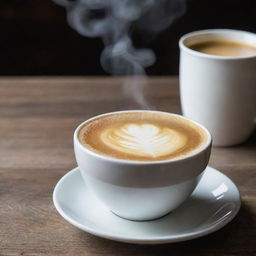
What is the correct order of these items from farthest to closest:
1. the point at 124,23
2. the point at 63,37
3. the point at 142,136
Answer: the point at 63,37, the point at 124,23, the point at 142,136

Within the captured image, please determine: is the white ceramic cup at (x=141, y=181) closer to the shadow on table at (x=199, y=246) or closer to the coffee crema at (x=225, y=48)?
the shadow on table at (x=199, y=246)

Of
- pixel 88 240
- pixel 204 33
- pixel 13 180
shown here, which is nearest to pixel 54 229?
pixel 88 240

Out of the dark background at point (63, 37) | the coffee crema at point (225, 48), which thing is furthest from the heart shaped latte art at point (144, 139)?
the dark background at point (63, 37)

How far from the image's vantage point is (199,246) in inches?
25.0

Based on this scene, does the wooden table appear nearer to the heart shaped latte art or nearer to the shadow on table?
the shadow on table

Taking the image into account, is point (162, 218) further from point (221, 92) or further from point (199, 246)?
point (221, 92)

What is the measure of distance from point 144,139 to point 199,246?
6.4 inches

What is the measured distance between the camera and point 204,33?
107 cm

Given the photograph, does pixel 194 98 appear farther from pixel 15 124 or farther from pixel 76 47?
pixel 76 47

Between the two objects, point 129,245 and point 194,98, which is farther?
point 194,98

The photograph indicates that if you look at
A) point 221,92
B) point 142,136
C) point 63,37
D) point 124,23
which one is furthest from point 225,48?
point 63,37

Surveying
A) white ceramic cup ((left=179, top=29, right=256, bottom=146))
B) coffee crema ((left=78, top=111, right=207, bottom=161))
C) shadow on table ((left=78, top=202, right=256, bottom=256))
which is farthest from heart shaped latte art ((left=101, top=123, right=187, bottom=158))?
white ceramic cup ((left=179, top=29, right=256, bottom=146))

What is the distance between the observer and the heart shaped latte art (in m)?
0.68

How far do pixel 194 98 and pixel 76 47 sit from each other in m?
1.38
